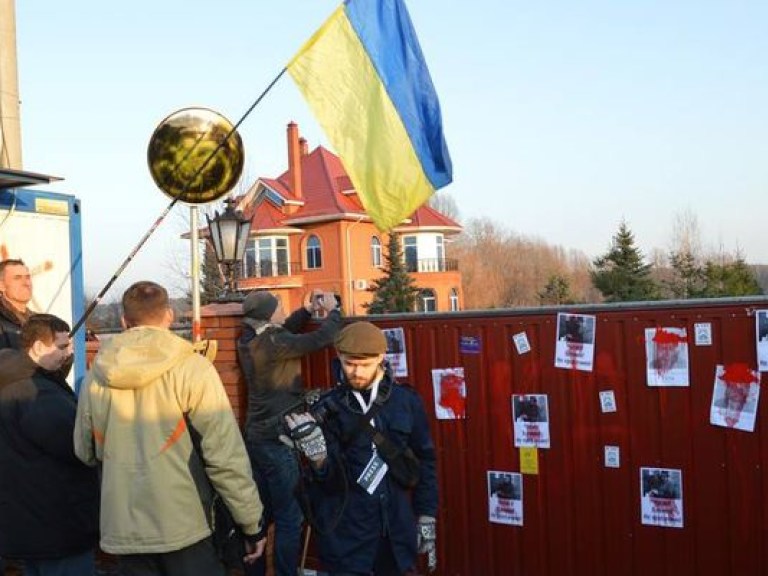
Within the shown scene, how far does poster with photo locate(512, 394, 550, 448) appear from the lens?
5.56 m

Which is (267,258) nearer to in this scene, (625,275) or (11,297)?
(625,275)

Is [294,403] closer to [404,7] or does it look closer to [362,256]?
[404,7]

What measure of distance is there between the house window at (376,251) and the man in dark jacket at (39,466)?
48967mm

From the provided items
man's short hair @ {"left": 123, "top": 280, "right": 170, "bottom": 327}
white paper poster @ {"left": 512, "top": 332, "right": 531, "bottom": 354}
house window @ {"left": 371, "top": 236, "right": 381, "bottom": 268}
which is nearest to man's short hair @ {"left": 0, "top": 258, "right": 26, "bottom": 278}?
man's short hair @ {"left": 123, "top": 280, "right": 170, "bottom": 327}

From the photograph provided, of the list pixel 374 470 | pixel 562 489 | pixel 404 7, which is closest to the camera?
pixel 374 470

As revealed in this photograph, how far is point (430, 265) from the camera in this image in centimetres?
5716

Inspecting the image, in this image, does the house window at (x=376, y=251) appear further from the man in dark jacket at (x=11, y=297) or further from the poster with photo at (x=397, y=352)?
the man in dark jacket at (x=11, y=297)

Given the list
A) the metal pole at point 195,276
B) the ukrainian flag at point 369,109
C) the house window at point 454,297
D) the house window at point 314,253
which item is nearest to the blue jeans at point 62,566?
the metal pole at point 195,276

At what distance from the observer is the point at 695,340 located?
507 centimetres

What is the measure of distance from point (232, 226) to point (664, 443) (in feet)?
20.3

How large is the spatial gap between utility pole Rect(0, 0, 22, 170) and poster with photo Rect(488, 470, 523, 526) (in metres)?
4.48

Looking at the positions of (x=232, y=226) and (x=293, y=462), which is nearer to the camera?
(x=293, y=462)

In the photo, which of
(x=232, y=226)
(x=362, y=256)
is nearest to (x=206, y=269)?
(x=232, y=226)

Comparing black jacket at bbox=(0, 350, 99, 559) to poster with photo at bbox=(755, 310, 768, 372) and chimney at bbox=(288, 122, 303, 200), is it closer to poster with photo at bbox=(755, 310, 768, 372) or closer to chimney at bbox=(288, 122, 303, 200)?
poster with photo at bbox=(755, 310, 768, 372)
